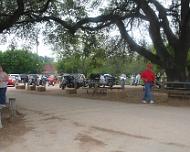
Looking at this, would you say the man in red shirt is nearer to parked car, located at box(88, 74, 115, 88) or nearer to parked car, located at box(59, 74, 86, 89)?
parked car, located at box(88, 74, 115, 88)

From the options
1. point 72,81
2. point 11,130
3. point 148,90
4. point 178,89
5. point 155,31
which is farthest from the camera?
point 72,81

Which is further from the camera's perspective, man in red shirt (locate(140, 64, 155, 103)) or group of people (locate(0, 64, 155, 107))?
man in red shirt (locate(140, 64, 155, 103))

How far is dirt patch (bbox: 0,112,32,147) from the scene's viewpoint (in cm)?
1220

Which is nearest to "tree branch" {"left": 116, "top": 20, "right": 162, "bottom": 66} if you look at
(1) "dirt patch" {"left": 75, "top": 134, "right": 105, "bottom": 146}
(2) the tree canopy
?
(2) the tree canopy

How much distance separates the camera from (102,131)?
1305 cm

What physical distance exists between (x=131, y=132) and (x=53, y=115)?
4995 mm

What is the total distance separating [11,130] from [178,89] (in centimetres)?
1143

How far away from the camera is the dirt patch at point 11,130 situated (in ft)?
40.0

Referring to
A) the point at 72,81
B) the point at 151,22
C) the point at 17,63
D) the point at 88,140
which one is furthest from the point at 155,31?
the point at 17,63

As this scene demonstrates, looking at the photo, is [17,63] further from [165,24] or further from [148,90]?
[148,90]

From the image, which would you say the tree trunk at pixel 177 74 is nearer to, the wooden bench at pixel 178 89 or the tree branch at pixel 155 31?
the tree branch at pixel 155 31

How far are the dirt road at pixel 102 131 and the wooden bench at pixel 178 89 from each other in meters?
4.28

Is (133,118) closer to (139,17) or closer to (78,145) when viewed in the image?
(78,145)

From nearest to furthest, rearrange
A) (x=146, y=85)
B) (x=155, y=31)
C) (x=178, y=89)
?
(x=146, y=85) < (x=178, y=89) < (x=155, y=31)
